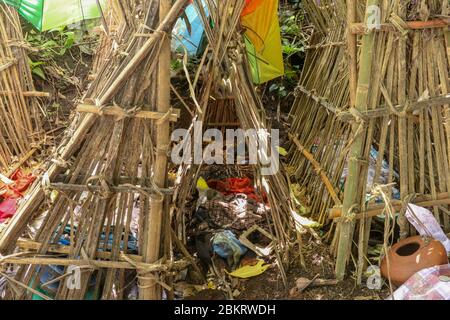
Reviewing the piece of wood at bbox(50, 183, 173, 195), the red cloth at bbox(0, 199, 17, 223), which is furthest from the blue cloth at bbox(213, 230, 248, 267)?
the red cloth at bbox(0, 199, 17, 223)

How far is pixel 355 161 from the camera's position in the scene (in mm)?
2574

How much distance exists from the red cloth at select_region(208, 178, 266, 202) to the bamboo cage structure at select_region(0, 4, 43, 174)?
78.4 inches

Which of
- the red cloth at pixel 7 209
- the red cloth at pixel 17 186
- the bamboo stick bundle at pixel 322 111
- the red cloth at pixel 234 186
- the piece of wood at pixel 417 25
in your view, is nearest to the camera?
the piece of wood at pixel 417 25

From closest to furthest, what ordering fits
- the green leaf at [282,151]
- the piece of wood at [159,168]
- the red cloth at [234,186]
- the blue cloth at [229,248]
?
the piece of wood at [159,168] → the blue cloth at [229,248] → the red cloth at [234,186] → the green leaf at [282,151]

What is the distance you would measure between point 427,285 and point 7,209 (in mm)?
3138

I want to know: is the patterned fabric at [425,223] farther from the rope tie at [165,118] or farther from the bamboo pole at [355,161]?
the rope tie at [165,118]

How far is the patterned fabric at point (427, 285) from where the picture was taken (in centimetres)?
225

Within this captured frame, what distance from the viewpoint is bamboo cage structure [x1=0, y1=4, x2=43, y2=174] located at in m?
4.30

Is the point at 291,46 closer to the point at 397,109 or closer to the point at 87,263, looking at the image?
the point at 397,109

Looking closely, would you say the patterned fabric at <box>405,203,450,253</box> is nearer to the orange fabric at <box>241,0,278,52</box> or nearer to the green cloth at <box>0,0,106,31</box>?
the orange fabric at <box>241,0,278,52</box>

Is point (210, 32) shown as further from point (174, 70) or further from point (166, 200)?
point (174, 70)

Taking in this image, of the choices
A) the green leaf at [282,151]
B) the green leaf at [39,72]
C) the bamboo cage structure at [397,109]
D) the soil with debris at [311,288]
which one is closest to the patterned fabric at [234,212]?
the soil with debris at [311,288]

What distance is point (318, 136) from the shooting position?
13.2 feet

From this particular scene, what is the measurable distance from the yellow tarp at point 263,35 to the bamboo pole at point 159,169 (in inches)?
63.5
